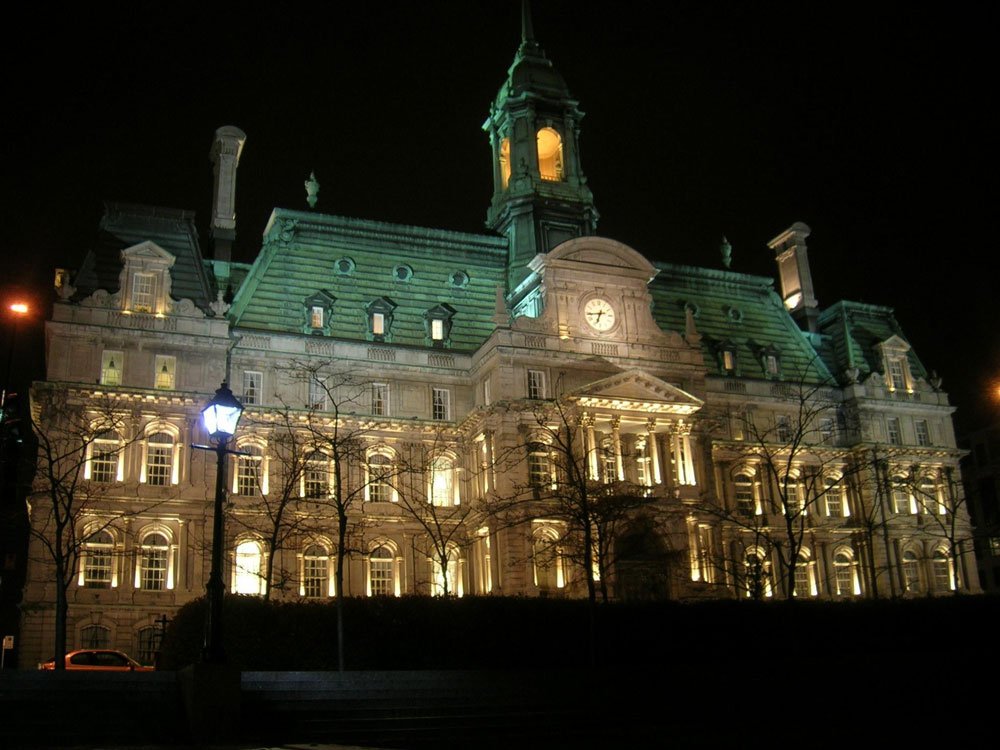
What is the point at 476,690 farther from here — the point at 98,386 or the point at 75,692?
the point at 98,386

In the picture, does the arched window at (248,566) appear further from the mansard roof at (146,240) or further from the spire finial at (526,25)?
the spire finial at (526,25)

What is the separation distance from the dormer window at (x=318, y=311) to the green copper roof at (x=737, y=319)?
851 inches

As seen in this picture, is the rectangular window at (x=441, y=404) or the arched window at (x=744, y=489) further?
the arched window at (x=744, y=489)

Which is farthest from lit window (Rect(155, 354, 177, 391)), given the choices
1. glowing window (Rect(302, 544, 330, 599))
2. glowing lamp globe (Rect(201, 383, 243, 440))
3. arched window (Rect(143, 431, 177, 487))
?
glowing lamp globe (Rect(201, 383, 243, 440))

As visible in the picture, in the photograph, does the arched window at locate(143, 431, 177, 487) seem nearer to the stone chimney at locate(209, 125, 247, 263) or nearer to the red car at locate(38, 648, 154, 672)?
the red car at locate(38, 648, 154, 672)

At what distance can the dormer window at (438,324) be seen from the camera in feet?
191

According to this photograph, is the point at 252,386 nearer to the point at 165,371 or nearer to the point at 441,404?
the point at 165,371

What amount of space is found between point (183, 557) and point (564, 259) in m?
25.1

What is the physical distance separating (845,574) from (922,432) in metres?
11.6

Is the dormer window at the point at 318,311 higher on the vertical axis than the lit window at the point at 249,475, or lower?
higher

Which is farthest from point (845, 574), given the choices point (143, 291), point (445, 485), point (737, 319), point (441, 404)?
point (143, 291)

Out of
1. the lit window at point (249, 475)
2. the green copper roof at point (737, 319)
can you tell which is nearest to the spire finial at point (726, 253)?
the green copper roof at point (737, 319)

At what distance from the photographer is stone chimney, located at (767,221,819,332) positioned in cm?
7412

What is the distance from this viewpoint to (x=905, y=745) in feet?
73.3
